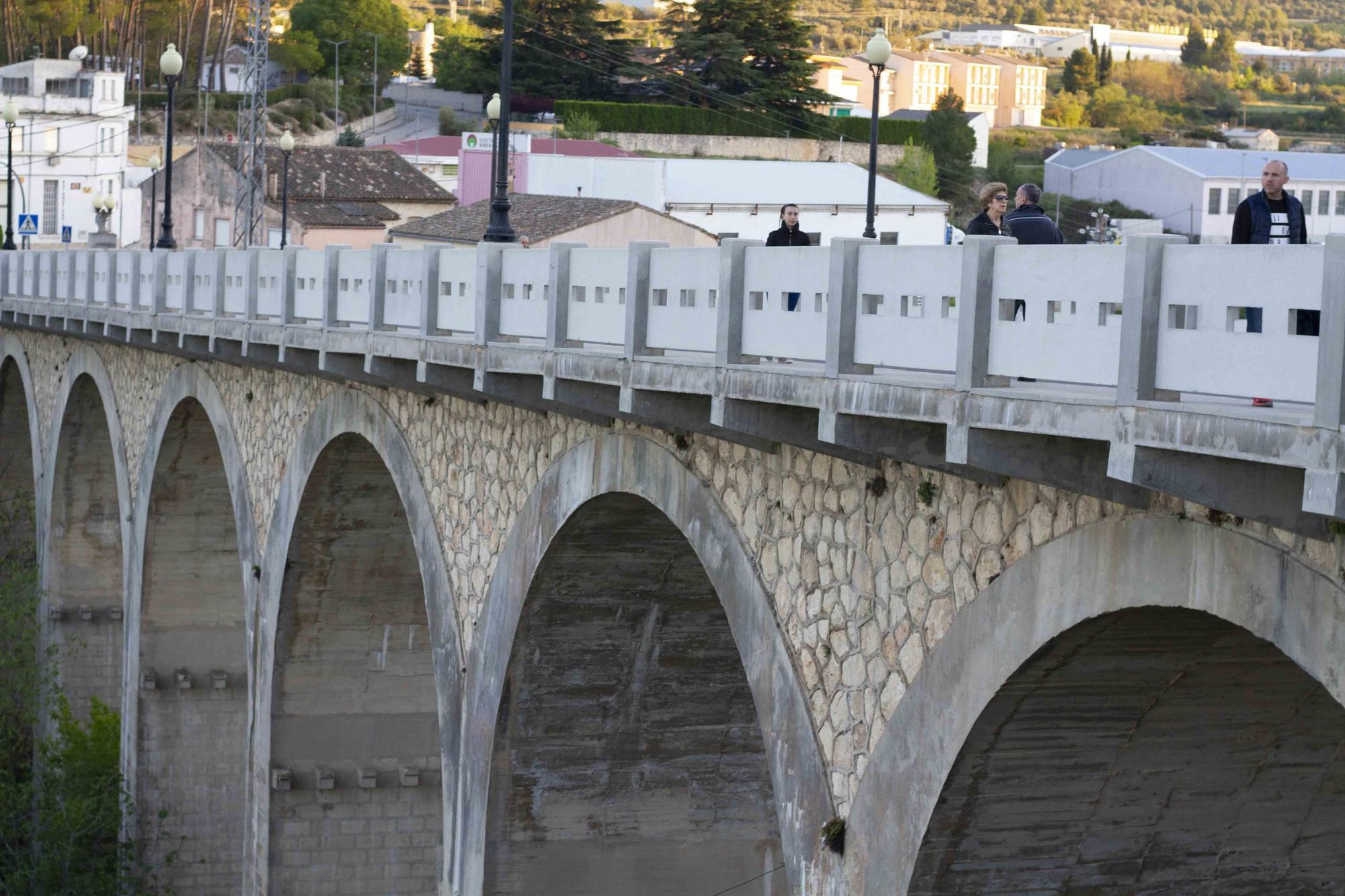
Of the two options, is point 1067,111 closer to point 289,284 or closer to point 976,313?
point 289,284

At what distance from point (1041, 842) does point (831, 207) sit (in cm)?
2139

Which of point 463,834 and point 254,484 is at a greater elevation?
point 254,484

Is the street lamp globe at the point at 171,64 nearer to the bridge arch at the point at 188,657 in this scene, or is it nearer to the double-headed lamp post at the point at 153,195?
the double-headed lamp post at the point at 153,195

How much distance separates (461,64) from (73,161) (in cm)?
2728

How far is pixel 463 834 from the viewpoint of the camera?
13.7 meters

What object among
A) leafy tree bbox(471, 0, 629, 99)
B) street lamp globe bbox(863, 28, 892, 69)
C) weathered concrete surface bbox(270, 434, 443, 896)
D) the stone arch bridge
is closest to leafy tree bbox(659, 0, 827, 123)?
leafy tree bbox(471, 0, 629, 99)

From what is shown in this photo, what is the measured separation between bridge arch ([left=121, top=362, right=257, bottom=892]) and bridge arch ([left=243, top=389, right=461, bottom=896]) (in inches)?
168

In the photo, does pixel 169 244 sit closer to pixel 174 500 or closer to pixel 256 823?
pixel 174 500

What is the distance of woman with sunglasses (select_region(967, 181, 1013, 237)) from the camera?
8.55m

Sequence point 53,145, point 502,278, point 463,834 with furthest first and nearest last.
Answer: point 53,145 → point 463,834 → point 502,278

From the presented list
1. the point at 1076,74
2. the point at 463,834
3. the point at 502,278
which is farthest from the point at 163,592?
the point at 1076,74

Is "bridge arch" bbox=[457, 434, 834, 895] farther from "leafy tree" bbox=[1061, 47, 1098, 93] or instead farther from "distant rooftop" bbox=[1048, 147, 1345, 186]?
"leafy tree" bbox=[1061, 47, 1098, 93]

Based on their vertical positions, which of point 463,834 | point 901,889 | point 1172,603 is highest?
point 1172,603

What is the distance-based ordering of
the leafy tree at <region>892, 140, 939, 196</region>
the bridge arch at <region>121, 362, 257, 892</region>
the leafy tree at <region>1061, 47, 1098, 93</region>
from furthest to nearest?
1. the leafy tree at <region>1061, 47, 1098, 93</region>
2. the leafy tree at <region>892, 140, 939, 196</region>
3. the bridge arch at <region>121, 362, 257, 892</region>
